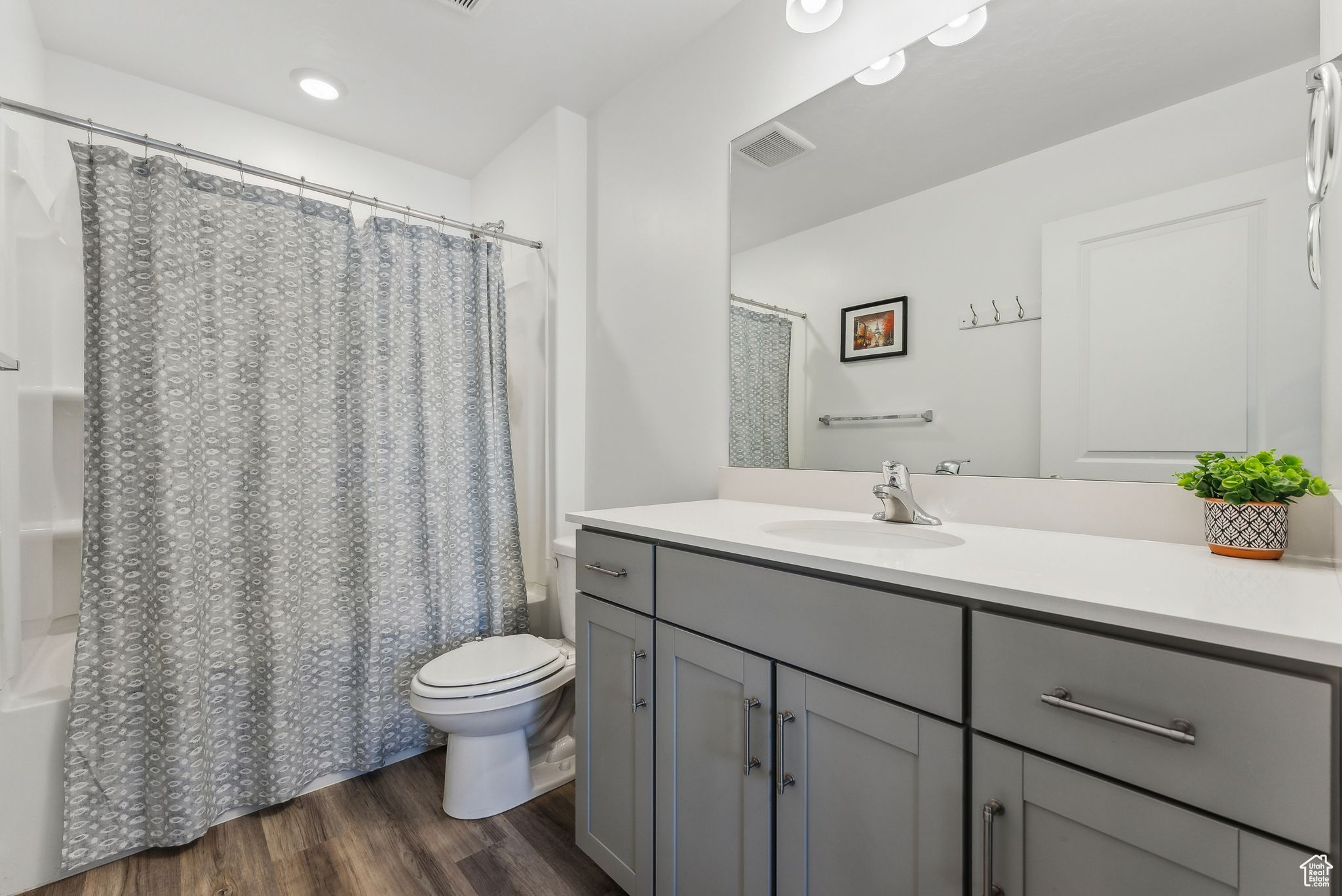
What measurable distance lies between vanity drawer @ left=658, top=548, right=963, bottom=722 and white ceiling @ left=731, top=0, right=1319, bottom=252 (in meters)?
1.05

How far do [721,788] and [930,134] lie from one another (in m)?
1.54

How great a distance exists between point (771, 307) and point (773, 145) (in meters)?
0.47

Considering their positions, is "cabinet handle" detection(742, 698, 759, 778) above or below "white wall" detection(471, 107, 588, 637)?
below

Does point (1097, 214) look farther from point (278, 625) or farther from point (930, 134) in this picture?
point (278, 625)


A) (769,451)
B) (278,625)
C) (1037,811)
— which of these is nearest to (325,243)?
(278,625)

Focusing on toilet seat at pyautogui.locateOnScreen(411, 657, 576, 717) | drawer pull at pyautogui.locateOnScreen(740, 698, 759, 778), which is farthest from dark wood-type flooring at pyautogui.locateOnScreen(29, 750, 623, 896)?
drawer pull at pyautogui.locateOnScreen(740, 698, 759, 778)

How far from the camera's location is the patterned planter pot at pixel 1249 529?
86 cm

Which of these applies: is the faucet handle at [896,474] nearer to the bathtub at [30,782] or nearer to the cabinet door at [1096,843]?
the cabinet door at [1096,843]

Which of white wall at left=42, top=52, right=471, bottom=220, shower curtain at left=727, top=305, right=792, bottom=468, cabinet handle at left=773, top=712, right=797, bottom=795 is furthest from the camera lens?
white wall at left=42, top=52, right=471, bottom=220

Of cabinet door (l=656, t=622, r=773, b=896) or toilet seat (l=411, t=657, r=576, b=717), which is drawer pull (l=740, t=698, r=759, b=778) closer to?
cabinet door (l=656, t=622, r=773, b=896)

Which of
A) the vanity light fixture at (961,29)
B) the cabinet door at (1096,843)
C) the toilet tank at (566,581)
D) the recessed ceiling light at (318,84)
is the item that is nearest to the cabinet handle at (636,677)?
the cabinet door at (1096,843)

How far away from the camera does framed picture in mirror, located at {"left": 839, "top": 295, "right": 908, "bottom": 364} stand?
145cm

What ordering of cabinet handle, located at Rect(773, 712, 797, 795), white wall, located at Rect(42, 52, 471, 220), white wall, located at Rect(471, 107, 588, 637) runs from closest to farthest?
cabinet handle, located at Rect(773, 712, 797, 795)
white wall, located at Rect(42, 52, 471, 220)
white wall, located at Rect(471, 107, 588, 637)

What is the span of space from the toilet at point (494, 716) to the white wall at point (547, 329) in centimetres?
50
